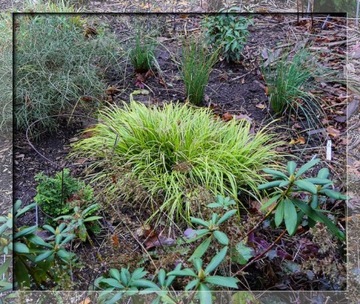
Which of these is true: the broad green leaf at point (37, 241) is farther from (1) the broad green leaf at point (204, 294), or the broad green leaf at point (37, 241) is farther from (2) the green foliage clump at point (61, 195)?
(1) the broad green leaf at point (204, 294)

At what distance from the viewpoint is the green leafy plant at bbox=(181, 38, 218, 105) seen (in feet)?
5.00

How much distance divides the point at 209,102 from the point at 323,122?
0.35m

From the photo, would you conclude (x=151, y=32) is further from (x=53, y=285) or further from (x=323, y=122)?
(x=53, y=285)

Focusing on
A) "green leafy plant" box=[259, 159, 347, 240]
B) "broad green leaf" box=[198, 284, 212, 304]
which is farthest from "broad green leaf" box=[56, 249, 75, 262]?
"green leafy plant" box=[259, 159, 347, 240]

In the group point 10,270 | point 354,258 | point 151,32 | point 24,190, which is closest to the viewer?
point 10,270

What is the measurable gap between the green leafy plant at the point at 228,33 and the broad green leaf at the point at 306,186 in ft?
2.14

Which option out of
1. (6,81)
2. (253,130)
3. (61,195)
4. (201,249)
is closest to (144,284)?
(201,249)

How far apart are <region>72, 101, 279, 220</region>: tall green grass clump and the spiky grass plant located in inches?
A: 5.4

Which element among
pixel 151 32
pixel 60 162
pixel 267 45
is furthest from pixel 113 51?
pixel 267 45

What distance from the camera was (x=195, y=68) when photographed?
1540 millimetres

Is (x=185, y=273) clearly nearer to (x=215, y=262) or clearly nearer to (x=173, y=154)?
(x=215, y=262)

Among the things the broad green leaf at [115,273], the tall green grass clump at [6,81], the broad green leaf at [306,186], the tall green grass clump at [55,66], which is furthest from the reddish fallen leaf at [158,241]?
the tall green grass clump at [6,81]

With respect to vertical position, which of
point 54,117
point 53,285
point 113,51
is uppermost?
point 113,51

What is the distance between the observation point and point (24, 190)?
1.35 meters
